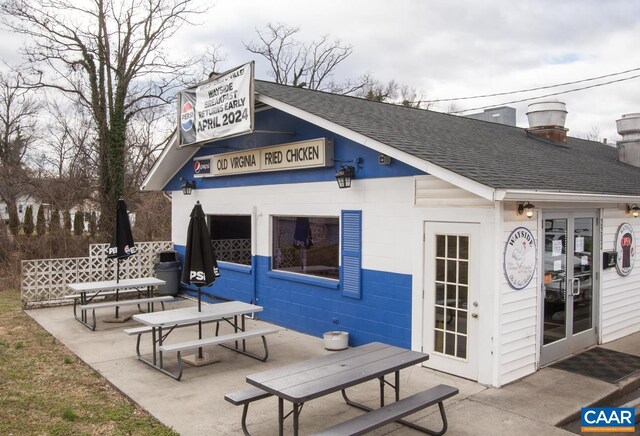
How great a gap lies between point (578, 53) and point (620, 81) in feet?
7.05

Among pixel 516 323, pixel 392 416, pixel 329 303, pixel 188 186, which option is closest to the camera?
pixel 392 416

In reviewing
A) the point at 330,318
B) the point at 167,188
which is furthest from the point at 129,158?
the point at 330,318

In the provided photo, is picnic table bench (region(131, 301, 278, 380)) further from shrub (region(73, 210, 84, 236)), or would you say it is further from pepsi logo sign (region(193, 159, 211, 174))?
shrub (region(73, 210, 84, 236))

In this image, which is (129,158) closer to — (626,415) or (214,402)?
(214,402)

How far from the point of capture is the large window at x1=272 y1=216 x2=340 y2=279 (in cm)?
823

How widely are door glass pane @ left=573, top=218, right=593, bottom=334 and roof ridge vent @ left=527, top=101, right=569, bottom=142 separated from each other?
16.5 ft

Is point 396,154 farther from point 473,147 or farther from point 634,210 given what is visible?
point 634,210

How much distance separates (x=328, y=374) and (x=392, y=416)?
66 centimetres

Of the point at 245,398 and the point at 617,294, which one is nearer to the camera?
the point at 245,398

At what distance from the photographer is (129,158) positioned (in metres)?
23.5

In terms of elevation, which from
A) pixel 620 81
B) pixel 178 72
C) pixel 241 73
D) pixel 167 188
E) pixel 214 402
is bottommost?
pixel 214 402

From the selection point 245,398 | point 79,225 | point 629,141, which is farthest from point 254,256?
point 79,225

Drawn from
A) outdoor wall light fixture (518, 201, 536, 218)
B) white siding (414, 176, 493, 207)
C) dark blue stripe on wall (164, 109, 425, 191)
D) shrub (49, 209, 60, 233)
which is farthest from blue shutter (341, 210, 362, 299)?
shrub (49, 209, 60, 233)

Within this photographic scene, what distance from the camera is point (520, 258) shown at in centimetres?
614
